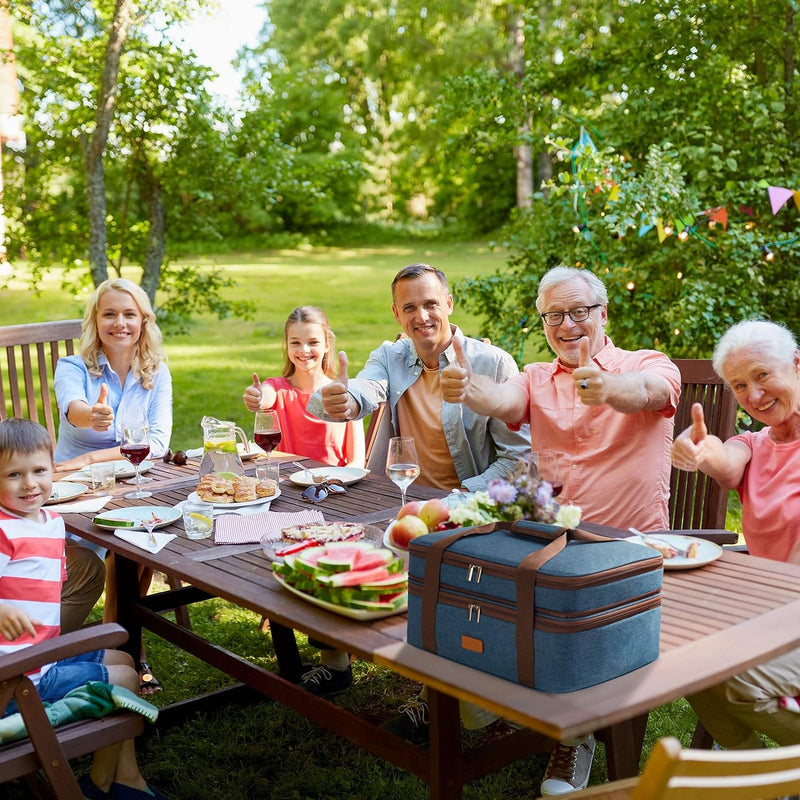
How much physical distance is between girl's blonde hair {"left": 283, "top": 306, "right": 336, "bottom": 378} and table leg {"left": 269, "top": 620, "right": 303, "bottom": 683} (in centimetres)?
120

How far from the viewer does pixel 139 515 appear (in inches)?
106

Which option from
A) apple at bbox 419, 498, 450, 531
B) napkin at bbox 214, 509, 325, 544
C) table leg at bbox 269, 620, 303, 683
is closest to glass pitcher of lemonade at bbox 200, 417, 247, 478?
napkin at bbox 214, 509, 325, 544

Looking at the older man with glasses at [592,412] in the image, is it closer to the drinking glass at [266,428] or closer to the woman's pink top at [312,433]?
the drinking glass at [266,428]

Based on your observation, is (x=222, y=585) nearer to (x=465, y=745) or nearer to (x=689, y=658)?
(x=689, y=658)

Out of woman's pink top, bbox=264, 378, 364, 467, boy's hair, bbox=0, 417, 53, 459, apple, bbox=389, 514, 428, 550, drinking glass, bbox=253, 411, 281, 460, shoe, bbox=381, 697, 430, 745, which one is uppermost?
boy's hair, bbox=0, 417, 53, 459

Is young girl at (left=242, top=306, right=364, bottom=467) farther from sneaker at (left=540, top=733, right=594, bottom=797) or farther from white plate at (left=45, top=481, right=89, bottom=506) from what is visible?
sneaker at (left=540, top=733, right=594, bottom=797)

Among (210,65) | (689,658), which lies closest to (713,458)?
(689,658)

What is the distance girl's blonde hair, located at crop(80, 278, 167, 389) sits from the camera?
12.7ft

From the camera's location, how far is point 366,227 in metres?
26.6

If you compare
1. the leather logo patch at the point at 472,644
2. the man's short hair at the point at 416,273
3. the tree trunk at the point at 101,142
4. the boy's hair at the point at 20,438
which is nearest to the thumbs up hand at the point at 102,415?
the boy's hair at the point at 20,438

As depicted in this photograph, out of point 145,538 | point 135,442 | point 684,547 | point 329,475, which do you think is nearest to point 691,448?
point 684,547

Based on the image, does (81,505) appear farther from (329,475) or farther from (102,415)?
(329,475)

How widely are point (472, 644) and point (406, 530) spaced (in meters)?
0.52

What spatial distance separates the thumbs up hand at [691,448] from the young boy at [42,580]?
1.54 metres
